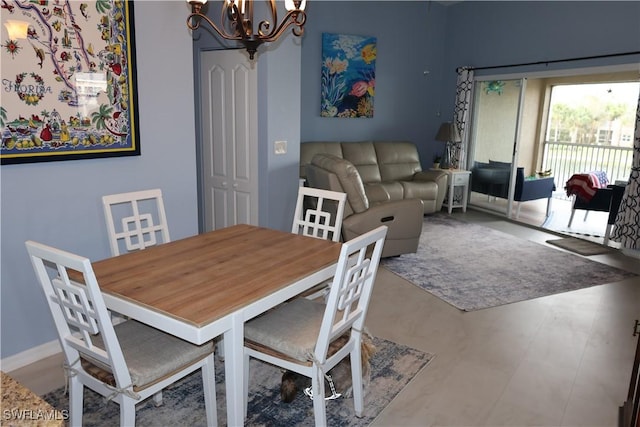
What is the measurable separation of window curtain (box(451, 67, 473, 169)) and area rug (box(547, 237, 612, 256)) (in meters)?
2.00

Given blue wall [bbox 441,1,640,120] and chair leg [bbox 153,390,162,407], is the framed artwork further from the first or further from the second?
blue wall [bbox 441,1,640,120]

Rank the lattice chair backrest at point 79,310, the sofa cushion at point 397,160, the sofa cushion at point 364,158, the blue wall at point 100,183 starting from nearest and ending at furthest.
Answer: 1. the lattice chair backrest at point 79,310
2. the blue wall at point 100,183
3. the sofa cushion at point 364,158
4. the sofa cushion at point 397,160

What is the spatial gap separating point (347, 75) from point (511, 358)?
455cm

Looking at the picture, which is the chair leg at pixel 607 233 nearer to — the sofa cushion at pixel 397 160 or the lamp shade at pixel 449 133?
the lamp shade at pixel 449 133

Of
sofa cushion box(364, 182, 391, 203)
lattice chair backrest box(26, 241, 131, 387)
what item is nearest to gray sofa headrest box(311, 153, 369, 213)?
sofa cushion box(364, 182, 391, 203)

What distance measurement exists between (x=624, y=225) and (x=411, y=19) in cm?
399

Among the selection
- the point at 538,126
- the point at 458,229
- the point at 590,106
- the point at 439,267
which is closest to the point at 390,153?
the point at 458,229

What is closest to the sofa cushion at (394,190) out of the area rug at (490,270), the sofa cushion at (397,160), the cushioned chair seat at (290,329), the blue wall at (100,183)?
the sofa cushion at (397,160)

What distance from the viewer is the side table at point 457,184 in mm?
6676

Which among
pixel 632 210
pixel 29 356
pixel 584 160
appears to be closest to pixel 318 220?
pixel 29 356

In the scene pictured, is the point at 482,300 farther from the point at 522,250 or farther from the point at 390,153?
the point at 390,153

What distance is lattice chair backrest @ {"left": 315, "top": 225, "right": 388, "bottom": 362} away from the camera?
178cm

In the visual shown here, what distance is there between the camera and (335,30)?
6172mm

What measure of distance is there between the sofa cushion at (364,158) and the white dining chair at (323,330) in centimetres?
417
